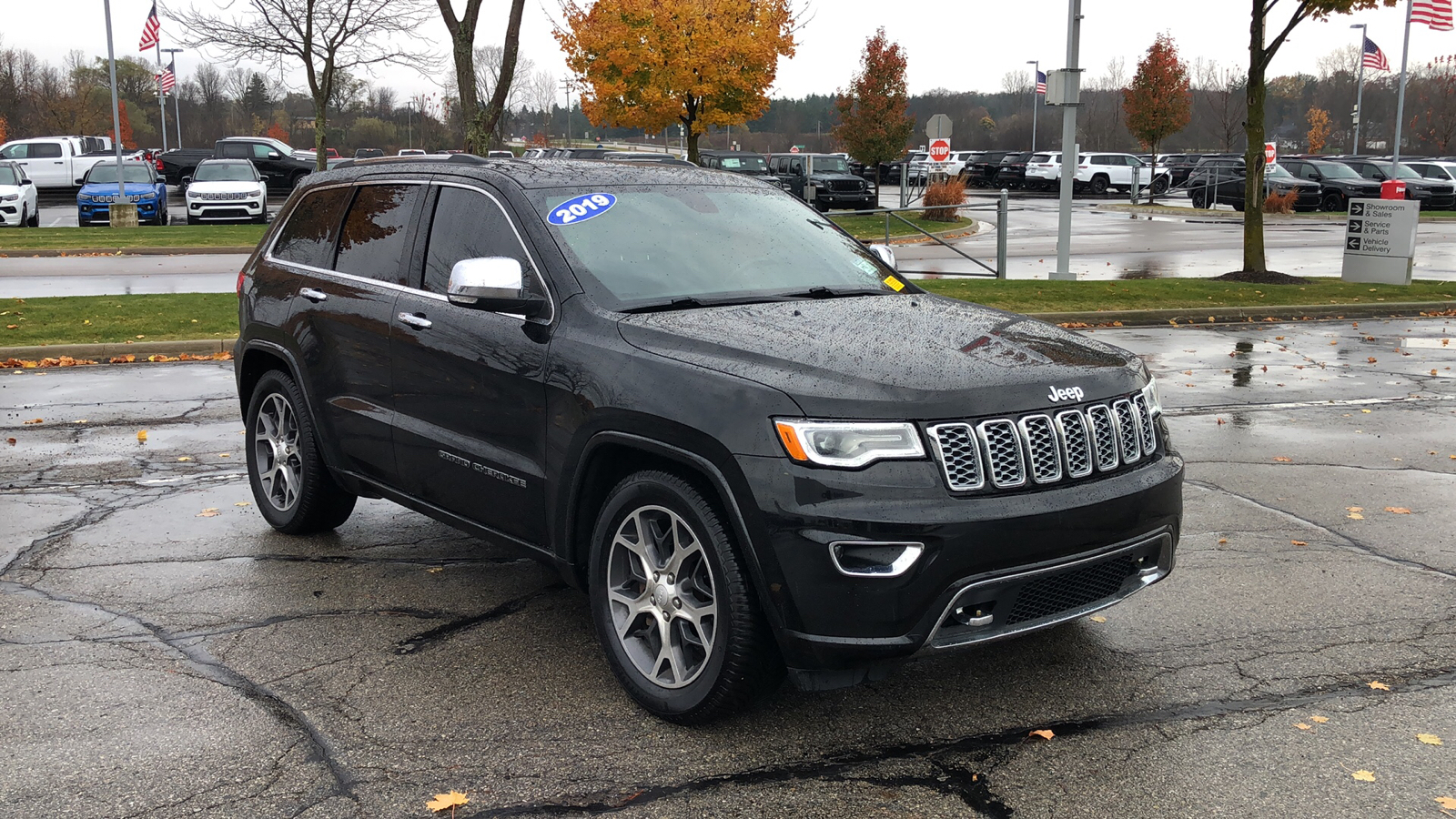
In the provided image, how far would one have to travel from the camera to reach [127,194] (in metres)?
29.5

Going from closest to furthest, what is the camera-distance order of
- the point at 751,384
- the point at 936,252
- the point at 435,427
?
the point at 751,384
the point at 435,427
the point at 936,252

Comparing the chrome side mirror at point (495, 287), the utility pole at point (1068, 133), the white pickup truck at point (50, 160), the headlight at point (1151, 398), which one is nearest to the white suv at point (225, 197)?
the white pickup truck at point (50, 160)

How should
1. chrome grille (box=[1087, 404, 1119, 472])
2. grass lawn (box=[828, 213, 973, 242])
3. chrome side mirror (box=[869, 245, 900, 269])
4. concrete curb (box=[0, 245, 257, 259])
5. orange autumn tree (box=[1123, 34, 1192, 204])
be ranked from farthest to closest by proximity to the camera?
orange autumn tree (box=[1123, 34, 1192, 204])
grass lawn (box=[828, 213, 973, 242])
concrete curb (box=[0, 245, 257, 259])
chrome side mirror (box=[869, 245, 900, 269])
chrome grille (box=[1087, 404, 1119, 472])

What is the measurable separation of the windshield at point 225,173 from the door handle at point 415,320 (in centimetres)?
2799

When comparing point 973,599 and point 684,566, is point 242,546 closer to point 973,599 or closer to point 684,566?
point 684,566

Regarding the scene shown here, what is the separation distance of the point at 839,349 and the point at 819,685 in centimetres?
103

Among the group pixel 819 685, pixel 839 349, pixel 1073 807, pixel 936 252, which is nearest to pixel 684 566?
pixel 819 685

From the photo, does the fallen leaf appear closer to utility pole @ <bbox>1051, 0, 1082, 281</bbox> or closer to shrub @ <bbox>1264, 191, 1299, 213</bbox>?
utility pole @ <bbox>1051, 0, 1082, 281</bbox>

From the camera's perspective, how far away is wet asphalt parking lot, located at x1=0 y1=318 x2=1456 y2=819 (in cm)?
356

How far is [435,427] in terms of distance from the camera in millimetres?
4930

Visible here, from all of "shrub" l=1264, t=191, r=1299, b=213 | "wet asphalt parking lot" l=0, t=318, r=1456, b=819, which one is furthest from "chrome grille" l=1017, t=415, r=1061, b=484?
"shrub" l=1264, t=191, r=1299, b=213

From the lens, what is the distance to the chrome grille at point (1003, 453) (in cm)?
365

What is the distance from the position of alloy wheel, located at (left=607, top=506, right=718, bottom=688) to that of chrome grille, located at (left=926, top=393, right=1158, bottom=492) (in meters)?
0.82

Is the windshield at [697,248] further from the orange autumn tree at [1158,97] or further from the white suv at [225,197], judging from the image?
the orange autumn tree at [1158,97]
